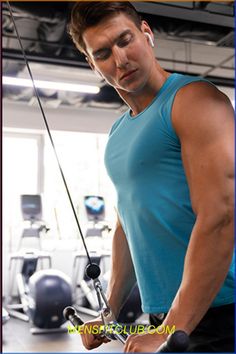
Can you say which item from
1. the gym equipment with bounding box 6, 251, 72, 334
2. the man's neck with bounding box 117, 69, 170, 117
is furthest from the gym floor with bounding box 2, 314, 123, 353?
the man's neck with bounding box 117, 69, 170, 117

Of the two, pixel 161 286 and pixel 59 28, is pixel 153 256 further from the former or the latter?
pixel 59 28

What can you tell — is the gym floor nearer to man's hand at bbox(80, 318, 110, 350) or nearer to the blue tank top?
man's hand at bbox(80, 318, 110, 350)

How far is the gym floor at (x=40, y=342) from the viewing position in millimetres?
4438

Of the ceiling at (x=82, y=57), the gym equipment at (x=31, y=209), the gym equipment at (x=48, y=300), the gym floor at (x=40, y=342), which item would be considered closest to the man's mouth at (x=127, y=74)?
the ceiling at (x=82, y=57)

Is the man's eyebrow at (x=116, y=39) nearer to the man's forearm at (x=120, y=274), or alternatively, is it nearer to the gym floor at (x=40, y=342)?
the man's forearm at (x=120, y=274)

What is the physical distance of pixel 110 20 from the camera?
1.05 meters

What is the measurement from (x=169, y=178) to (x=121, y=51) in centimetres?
32

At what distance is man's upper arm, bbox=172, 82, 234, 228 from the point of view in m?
0.86

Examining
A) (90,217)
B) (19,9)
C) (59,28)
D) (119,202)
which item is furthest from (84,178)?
(119,202)

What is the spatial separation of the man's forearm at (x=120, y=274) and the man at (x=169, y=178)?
0.17 metres

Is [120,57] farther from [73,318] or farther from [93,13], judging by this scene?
[73,318]

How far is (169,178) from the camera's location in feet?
3.29

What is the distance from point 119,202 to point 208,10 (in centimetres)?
310

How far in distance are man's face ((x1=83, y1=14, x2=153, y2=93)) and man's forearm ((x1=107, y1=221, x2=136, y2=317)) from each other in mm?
524
